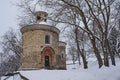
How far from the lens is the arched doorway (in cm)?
3662

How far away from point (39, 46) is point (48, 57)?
2623 mm

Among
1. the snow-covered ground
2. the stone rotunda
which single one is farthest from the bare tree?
the snow-covered ground

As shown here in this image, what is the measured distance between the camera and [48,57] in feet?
123

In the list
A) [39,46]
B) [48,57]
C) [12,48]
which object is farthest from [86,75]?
[12,48]

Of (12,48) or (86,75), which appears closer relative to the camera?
(86,75)

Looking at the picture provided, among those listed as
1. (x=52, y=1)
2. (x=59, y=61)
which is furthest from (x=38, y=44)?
(x=52, y=1)

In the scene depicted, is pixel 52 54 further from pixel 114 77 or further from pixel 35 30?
pixel 114 77

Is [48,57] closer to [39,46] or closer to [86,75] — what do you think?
[39,46]

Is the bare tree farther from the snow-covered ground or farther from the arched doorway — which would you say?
the snow-covered ground

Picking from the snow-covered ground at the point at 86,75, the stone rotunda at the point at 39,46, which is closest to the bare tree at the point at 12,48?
the stone rotunda at the point at 39,46

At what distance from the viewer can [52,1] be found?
22969 mm

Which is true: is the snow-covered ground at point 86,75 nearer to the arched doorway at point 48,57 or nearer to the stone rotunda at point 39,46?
the stone rotunda at point 39,46

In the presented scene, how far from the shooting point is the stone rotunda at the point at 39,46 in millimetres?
35894

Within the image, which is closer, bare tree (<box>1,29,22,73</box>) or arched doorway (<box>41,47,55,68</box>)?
arched doorway (<box>41,47,55,68</box>)
